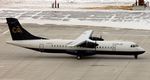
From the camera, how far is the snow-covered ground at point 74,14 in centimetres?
7288

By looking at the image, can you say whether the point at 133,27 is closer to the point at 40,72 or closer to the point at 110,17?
the point at 110,17

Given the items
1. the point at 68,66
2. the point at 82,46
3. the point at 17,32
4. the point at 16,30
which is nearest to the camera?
the point at 68,66

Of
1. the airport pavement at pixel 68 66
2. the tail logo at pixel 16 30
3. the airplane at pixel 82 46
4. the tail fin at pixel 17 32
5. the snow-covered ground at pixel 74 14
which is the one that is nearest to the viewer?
the airport pavement at pixel 68 66

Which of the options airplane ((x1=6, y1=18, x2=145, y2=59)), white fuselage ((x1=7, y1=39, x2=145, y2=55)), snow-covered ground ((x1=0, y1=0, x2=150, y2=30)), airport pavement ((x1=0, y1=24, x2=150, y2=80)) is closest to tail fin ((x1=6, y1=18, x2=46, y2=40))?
airplane ((x1=6, y1=18, x2=145, y2=59))

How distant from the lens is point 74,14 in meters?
80.1

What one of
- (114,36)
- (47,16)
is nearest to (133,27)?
(114,36)

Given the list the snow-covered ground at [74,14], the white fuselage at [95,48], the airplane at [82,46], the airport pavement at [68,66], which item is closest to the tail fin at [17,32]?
the airplane at [82,46]

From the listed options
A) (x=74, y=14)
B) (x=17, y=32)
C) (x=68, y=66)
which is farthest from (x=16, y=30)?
(x=74, y=14)

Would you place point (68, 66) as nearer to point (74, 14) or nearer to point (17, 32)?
point (17, 32)

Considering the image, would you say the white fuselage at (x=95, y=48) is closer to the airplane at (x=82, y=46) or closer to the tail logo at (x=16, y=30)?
the airplane at (x=82, y=46)

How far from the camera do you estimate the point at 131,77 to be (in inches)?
1731

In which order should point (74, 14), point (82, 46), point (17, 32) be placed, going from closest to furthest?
point (82, 46) → point (17, 32) → point (74, 14)

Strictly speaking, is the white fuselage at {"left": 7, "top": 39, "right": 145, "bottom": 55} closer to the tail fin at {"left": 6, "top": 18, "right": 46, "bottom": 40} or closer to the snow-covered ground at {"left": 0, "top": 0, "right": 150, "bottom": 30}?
the tail fin at {"left": 6, "top": 18, "right": 46, "bottom": 40}

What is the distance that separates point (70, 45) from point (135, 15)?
2957 centimetres
